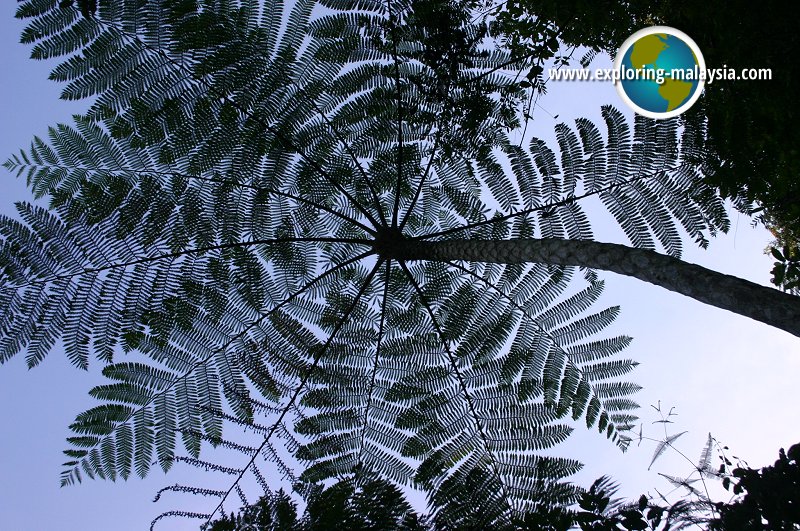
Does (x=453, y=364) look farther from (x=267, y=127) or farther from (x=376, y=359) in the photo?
(x=267, y=127)

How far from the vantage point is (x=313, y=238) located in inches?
125

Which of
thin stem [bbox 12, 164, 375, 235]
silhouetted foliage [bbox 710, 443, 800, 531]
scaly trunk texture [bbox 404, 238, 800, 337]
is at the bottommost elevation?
silhouetted foliage [bbox 710, 443, 800, 531]

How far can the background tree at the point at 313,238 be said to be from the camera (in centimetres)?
305

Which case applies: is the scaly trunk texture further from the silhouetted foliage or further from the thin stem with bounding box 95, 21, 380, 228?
the silhouetted foliage

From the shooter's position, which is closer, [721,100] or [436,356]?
[721,100]

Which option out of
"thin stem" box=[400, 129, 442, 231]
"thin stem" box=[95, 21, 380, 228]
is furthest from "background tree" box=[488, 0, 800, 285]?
"thin stem" box=[95, 21, 380, 228]

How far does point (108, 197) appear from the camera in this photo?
10.1ft

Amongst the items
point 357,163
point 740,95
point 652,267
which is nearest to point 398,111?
point 357,163

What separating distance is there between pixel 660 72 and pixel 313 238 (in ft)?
7.32

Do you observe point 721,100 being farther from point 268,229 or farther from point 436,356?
point 268,229

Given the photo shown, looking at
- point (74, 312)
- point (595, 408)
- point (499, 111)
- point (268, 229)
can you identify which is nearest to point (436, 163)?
point (499, 111)

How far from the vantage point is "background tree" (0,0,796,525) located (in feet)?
10.0

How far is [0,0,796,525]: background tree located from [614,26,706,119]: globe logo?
253 mm

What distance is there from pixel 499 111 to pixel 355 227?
1.14 meters
